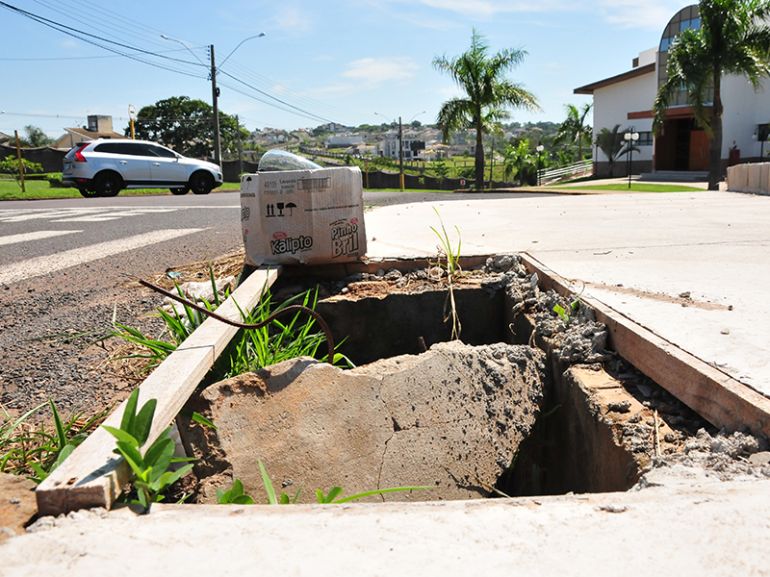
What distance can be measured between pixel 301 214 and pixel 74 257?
3.22 metres

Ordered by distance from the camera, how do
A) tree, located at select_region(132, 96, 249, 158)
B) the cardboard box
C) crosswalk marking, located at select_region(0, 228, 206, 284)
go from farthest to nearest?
tree, located at select_region(132, 96, 249, 158)
crosswalk marking, located at select_region(0, 228, 206, 284)
the cardboard box

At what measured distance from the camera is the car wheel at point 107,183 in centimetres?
1938

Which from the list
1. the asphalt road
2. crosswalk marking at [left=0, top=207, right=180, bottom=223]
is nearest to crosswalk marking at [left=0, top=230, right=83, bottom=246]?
the asphalt road

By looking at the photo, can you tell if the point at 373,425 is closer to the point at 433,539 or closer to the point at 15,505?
the point at 433,539

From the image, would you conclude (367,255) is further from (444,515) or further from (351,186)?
(444,515)

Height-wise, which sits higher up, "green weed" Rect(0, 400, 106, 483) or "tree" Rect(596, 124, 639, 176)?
"tree" Rect(596, 124, 639, 176)

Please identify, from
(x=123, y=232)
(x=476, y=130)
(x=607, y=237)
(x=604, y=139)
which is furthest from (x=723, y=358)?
(x=604, y=139)

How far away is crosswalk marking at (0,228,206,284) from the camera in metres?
5.97

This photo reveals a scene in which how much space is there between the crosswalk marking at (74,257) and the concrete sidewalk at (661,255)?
2644 millimetres

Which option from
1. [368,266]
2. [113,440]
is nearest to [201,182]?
[368,266]

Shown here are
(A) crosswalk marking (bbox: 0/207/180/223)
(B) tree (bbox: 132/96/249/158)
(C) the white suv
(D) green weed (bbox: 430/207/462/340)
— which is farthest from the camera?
(B) tree (bbox: 132/96/249/158)

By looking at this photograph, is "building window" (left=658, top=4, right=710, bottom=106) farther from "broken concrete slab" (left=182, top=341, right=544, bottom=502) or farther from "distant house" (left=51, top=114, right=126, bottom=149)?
"distant house" (left=51, top=114, right=126, bottom=149)

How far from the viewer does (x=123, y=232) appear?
9.05 metres

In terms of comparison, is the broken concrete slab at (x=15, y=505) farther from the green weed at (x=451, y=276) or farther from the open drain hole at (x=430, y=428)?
the green weed at (x=451, y=276)
